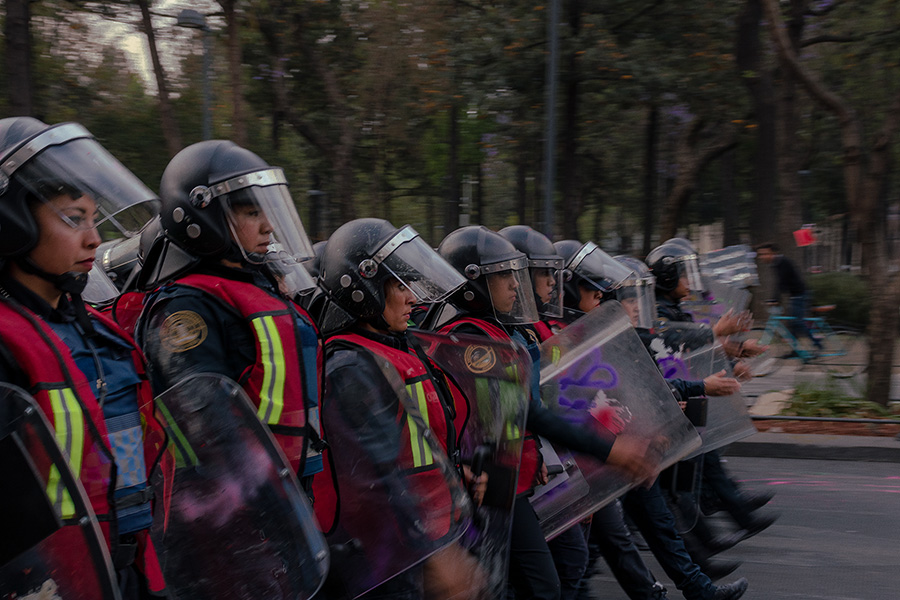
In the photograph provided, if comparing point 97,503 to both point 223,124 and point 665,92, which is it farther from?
point 223,124

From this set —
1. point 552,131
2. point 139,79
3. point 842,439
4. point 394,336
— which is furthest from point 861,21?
point 394,336

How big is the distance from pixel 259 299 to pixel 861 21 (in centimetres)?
1579

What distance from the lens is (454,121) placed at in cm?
2062

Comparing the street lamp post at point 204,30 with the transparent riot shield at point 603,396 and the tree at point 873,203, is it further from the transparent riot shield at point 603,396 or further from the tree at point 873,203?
the transparent riot shield at point 603,396

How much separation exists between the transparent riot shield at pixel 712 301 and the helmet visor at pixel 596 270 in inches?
65.1

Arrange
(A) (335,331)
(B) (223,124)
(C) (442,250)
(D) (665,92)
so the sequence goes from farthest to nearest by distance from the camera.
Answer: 1. (B) (223,124)
2. (D) (665,92)
3. (C) (442,250)
4. (A) (335,331)

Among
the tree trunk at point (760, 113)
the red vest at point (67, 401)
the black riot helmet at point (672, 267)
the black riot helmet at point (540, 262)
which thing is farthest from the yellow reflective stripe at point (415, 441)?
the tree trunk at point (760, 113)

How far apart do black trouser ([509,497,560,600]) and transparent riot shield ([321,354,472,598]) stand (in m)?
0.88

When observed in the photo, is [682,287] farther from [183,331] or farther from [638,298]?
[183,331]

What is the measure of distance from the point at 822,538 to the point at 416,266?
157 inches

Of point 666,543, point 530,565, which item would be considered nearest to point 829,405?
point 666,543

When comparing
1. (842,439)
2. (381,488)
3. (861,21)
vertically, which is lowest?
(842,439)

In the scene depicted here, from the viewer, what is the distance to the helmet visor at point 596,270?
17.7 feet

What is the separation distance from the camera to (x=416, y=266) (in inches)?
129
